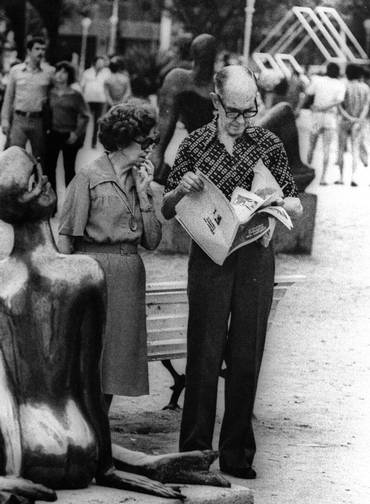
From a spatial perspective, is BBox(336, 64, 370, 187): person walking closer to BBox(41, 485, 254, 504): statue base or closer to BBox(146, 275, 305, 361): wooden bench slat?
BBox(146, 275, 305, 361): wooden bench slat

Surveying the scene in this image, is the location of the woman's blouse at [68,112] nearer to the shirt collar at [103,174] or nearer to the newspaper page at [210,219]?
the shirt collar at [103,174]

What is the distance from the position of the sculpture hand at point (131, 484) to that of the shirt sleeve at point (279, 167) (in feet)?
5.82

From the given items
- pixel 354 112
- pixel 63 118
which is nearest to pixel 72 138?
pixel 63 118

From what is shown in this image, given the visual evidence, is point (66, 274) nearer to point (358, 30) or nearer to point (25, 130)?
point (25, 130)

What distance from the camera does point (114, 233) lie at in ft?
20.7

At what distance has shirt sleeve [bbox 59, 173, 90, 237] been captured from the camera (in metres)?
6.24

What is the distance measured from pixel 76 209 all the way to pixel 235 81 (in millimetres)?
806

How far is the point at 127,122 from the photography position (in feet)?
20.5

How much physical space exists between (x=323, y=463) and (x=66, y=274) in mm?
2647

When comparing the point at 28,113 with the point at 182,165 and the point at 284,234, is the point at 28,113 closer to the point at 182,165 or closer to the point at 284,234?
the point at 284,234

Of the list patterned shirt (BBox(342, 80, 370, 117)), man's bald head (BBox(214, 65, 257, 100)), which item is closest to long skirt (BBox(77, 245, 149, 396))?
man's bald head (BBox(214, 65, 257, 100))

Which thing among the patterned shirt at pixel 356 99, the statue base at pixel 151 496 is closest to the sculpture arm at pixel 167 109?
the statue base at pixel 151 496

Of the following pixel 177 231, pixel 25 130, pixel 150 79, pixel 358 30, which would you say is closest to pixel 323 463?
pixel 177 231

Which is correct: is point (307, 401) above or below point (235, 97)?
below
